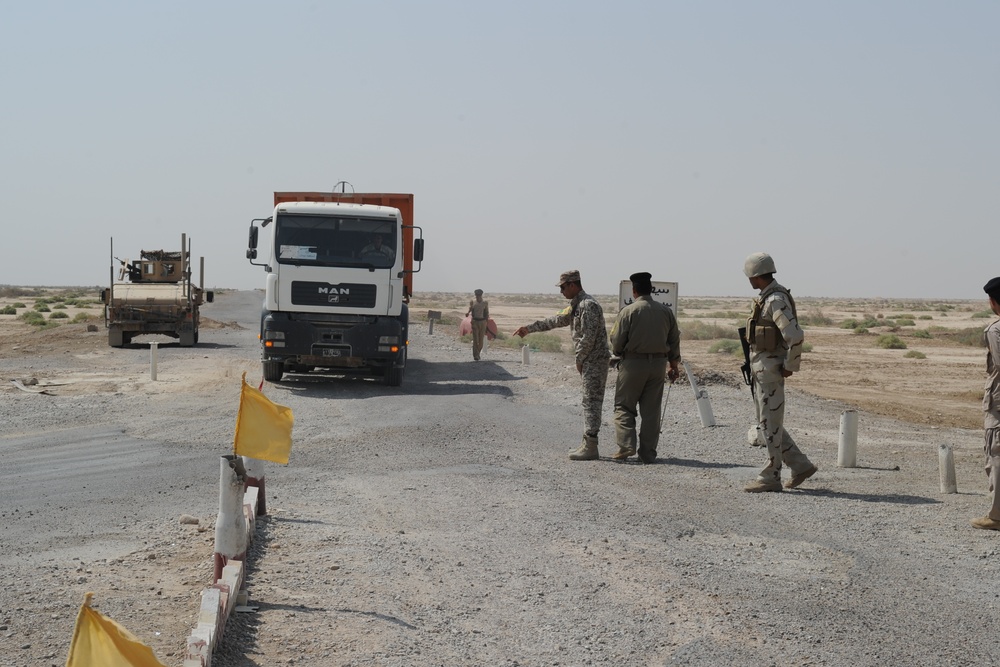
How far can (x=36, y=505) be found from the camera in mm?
9148

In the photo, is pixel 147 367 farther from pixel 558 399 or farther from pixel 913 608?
pixel 913 608

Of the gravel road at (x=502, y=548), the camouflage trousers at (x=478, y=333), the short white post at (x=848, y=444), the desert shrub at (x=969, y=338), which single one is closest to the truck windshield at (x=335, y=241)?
the gravel road at (x=502, y=548)

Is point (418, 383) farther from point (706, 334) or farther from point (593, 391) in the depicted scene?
point (706, 334)

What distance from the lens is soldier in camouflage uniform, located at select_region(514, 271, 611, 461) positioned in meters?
11.5

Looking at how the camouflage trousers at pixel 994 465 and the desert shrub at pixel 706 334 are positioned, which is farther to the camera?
the desert shrub at pixel 706 334

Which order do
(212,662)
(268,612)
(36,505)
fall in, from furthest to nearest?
(36,505), (268,612), (212,662)

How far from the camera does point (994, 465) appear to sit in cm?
803

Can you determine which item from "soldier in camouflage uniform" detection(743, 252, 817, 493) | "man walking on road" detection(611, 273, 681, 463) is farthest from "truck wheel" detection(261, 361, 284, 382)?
"soldier in camouflage uniform" detection(743, 252, 817, 493)

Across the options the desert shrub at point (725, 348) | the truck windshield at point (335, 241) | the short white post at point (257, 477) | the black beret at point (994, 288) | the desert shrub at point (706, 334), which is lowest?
the desert shrub at point (706, 334)

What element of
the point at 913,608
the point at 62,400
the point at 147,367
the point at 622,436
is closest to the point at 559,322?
the point at 622,436

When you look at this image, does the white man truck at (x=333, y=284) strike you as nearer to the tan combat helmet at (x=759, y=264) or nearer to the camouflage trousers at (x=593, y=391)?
the camouflage trousers at (x=593, y=391)

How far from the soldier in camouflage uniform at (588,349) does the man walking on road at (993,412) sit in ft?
14.0

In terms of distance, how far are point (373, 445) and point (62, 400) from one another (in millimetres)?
7197

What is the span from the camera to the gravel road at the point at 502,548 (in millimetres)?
5473
